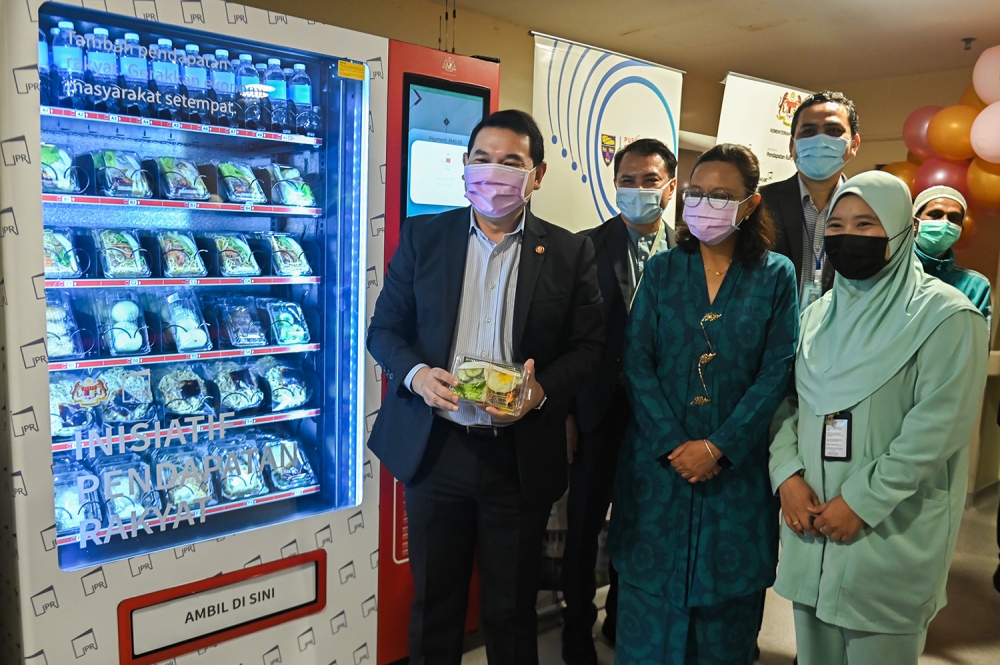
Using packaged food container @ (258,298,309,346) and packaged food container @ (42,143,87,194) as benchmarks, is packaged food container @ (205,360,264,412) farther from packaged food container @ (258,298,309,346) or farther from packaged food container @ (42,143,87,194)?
packaged food container @ (42,143,87,194)

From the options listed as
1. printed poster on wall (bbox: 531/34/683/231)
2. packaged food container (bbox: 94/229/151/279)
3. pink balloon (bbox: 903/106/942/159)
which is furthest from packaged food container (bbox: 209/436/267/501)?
pink balloon (bbox: 903/106/942/159)

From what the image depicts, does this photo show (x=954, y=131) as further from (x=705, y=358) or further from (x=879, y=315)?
(x=705, y=358)

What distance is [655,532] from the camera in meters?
1.98

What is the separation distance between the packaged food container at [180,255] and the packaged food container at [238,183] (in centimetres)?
19

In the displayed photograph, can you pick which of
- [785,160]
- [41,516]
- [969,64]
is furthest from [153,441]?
[969,64]

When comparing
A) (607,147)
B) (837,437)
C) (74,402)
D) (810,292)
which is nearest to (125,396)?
(74,402)

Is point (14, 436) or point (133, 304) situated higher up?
point (133, 304)

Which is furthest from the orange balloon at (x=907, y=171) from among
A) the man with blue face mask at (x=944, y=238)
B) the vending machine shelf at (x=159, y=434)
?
the vending machine shelf at (x=159, y=434)

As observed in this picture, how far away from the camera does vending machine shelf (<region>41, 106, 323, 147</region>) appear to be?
1.77m

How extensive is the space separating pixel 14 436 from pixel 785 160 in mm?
4832

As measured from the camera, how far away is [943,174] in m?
4.10

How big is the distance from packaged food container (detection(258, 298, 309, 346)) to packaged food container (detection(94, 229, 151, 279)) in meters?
0.40

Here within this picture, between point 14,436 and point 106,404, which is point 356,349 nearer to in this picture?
point 106,404

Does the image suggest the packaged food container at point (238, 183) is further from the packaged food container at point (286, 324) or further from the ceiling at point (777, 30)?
the ceiling at point (777, 30)
